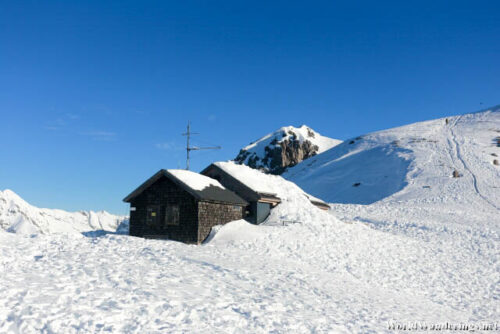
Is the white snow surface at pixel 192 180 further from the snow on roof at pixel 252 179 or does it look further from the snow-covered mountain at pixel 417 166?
the snow-covered mountain at pixel 417 166

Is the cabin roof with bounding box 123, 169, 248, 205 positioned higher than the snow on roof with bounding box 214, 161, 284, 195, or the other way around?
the snow on roof with bounding box 214, 161, 284, 195

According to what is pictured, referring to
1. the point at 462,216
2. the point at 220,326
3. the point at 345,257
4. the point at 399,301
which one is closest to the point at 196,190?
the point at 345,257

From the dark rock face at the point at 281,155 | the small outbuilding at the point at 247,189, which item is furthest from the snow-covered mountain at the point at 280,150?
the small outbuilding at the point at 247,189

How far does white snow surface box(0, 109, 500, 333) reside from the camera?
10.0 meters

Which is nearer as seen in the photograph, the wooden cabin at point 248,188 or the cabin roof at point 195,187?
the cabin roof at point 195,187

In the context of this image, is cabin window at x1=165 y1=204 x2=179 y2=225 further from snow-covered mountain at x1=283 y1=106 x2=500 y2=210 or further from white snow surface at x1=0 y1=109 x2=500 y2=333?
snow-covered mountain at x1=283 y1=106 x2=500 y2=210

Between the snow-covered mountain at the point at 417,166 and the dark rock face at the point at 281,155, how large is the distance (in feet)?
134

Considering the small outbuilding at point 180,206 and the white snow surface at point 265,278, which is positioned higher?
the small outbuilding at point 180,206

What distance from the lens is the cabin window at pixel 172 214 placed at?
2694cm

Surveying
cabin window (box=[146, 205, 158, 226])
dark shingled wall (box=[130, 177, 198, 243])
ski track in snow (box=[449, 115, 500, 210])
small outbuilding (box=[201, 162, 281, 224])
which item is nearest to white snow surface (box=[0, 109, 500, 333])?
small outbuilding (box=[201, 162, 281, 224])

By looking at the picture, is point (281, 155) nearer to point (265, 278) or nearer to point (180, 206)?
point (180, 206)

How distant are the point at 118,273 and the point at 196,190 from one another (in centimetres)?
1296

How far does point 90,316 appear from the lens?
9.34 metres

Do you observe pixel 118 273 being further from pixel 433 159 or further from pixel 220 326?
pixel 433 159
